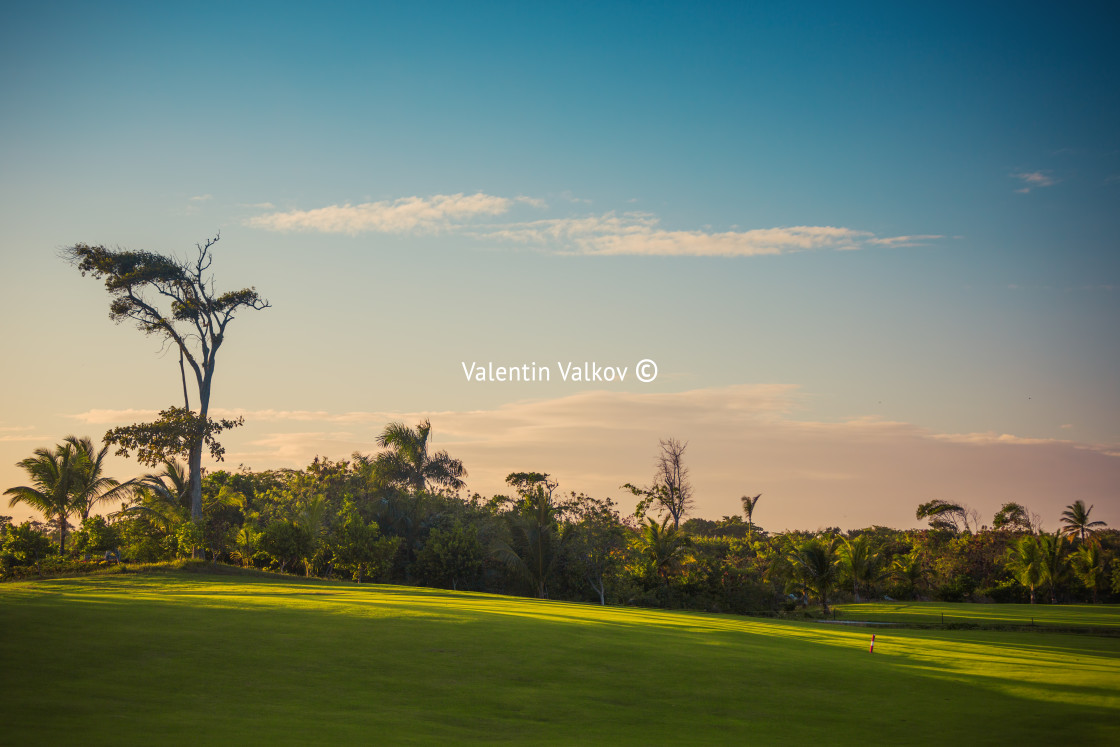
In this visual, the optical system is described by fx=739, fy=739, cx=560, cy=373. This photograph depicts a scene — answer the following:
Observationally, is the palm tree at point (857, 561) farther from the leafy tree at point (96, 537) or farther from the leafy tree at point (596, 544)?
the leafy tree at point (96, 537)

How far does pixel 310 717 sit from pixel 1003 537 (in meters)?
72.1

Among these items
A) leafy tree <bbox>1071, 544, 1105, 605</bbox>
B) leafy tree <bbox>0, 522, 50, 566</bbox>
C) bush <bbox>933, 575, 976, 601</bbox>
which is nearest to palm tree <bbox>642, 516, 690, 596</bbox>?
bush <bbox>933, 575, 976, 601</bbox>

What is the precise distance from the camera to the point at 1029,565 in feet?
193

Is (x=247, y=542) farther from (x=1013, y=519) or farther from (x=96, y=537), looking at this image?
(x=1013, y=519)

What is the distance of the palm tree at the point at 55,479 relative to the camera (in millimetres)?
41625

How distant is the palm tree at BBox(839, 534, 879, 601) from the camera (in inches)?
2189

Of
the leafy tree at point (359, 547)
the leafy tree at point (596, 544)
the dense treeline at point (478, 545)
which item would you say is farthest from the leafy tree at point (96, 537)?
the leafy tree at point (596, 544)

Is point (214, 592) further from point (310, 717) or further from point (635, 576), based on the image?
point (635, 576)

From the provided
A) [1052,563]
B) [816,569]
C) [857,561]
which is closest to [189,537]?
[816,569]

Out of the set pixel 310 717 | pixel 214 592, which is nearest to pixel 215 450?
pixel 214 592

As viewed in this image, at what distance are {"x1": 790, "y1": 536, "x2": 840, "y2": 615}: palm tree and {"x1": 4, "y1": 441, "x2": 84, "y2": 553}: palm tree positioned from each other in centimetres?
4335

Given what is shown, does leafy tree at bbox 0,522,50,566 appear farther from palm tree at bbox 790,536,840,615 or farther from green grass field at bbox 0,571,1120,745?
palm tree at bbox 790,536,840,615

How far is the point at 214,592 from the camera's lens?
23.9 meters

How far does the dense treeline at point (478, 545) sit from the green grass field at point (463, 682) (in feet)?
51.8
